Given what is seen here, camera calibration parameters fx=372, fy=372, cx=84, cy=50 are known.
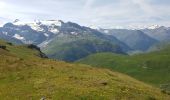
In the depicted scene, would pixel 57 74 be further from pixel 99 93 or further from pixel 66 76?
pixel 99 93

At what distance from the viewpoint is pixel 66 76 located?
48.6 metres

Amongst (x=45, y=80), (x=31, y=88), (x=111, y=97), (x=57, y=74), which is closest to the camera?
(x=111, y=97)

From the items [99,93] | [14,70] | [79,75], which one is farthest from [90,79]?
[14,70]

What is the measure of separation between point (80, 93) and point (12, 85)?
389 inches

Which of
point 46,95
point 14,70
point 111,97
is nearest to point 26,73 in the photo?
point 14,70

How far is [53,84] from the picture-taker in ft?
145

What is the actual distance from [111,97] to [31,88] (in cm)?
984

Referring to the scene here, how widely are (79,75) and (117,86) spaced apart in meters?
7.48

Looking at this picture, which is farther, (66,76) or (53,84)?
(66,76)

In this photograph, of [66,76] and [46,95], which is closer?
[46,95]

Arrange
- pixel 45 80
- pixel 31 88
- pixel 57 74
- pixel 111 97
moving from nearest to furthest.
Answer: pixel 111 97 → pixel 31 88 → pixel 45 80 → pixel 57 74

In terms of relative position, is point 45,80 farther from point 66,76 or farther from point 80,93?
point 80,93

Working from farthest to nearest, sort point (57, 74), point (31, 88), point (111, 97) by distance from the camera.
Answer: point (57, 74) < point (31, 88) < point (111, 97)

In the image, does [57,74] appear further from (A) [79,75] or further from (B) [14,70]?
(B) [14,70]
